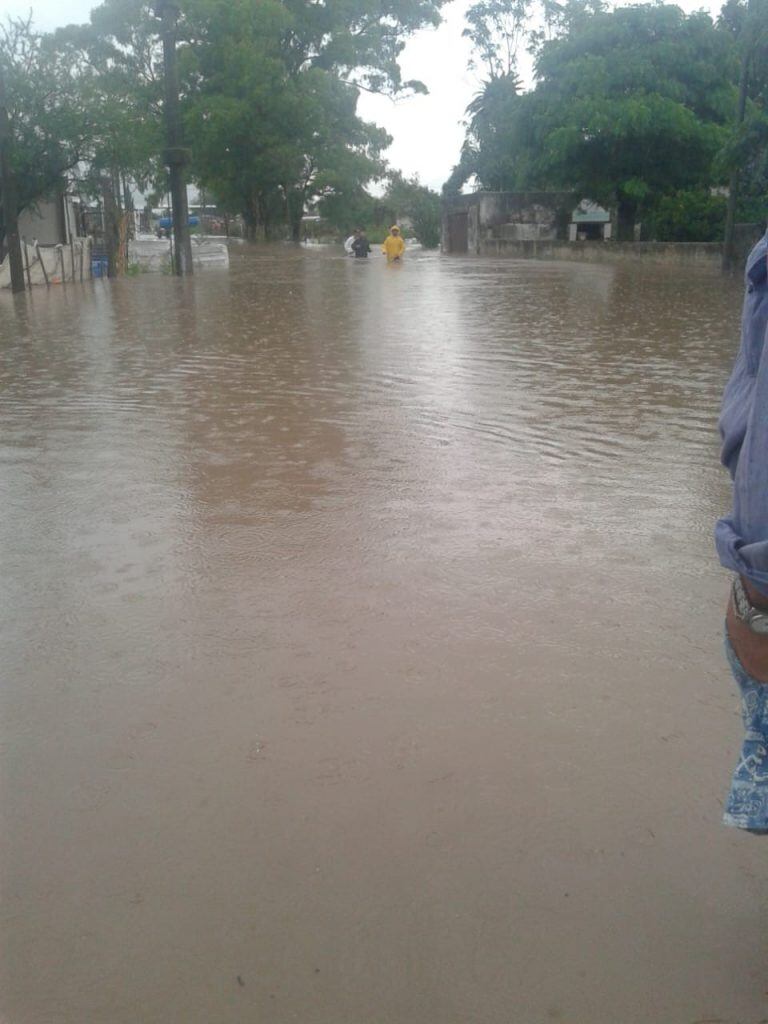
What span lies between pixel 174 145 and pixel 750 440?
22934 mm

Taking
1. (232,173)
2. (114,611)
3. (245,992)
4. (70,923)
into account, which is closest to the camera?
(245,992)

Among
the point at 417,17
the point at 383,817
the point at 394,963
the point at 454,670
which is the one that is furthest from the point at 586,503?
the point at 417,17

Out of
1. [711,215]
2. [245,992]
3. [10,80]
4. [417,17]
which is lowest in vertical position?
[245,992]

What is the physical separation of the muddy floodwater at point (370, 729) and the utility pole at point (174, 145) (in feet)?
54.3

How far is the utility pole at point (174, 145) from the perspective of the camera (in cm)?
2083

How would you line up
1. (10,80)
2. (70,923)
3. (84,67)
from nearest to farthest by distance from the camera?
(70,923) → (10,80) → (84,67)

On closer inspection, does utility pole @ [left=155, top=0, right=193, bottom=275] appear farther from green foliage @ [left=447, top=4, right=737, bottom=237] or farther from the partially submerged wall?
green foliage @ [left=447, top=4, right=737, bottom=237]

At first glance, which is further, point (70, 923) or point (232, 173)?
point (232, 173)

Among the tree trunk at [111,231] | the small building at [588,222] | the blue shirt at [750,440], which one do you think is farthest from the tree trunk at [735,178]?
the blue shirt at [750,440]

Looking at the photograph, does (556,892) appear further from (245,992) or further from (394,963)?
(245,992)

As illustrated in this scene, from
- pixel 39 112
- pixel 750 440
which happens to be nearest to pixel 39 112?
pixel 39 112

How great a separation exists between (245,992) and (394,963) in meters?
0.30

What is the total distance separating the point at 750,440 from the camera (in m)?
1.75

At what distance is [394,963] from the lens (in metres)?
2.10
